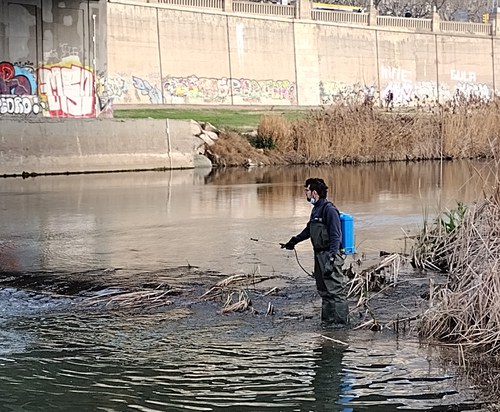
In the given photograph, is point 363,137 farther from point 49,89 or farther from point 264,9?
point 264,9

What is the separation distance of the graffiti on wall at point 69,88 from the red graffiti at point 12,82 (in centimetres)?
70

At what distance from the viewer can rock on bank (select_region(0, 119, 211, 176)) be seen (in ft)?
114

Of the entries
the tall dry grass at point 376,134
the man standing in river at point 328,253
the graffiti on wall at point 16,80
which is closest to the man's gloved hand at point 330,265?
the man standing in river at point 328,253

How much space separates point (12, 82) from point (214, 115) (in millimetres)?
14508

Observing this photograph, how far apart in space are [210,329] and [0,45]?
A: 31.6 meters

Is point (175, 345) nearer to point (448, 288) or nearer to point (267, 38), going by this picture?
point (448, 288)

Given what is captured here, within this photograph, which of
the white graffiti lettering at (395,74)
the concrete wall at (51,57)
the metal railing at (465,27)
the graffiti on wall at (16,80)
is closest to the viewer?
the concrete wall at (51,57)

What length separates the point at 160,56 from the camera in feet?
197

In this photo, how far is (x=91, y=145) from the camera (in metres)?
36.2

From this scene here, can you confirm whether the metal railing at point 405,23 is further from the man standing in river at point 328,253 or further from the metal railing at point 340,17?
the man standing in river at point 328,253

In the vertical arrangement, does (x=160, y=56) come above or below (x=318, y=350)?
above

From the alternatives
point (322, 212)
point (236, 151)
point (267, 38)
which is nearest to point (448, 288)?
point (322, 212)

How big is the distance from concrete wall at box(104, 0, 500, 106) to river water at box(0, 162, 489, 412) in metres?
33.3

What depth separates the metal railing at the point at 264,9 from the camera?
65.2 metres
